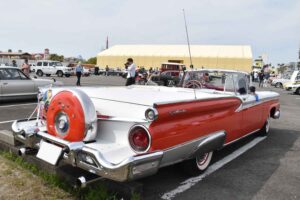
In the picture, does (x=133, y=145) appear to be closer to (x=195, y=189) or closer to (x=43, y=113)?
(x=195, y=189)

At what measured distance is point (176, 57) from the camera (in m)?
60.2

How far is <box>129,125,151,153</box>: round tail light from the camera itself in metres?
3.14

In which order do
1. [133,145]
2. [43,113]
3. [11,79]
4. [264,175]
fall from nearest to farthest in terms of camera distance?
[133,145] < [43,113] < [264,175] < [11,79]

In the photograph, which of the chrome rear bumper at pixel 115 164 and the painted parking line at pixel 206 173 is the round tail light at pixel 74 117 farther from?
the painted parking line at pixel 206 173

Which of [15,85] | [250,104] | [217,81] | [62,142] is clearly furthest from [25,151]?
[15,85]

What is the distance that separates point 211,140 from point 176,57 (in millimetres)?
56942

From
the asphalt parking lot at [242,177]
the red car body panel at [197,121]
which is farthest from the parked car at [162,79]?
the red car body panel at [197,121]

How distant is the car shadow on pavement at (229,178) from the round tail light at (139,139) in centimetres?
75

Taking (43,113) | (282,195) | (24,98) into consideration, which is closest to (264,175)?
(282,195)

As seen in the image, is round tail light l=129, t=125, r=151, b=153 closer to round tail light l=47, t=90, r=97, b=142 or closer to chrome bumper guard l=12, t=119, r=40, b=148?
round tail light l=47, t=90, r=97, b=142

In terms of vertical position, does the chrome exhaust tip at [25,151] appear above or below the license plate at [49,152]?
below

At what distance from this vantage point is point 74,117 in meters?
3.32

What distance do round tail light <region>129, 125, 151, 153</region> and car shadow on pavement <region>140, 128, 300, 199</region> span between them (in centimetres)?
75

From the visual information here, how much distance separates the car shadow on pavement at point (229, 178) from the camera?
12.5 ft
